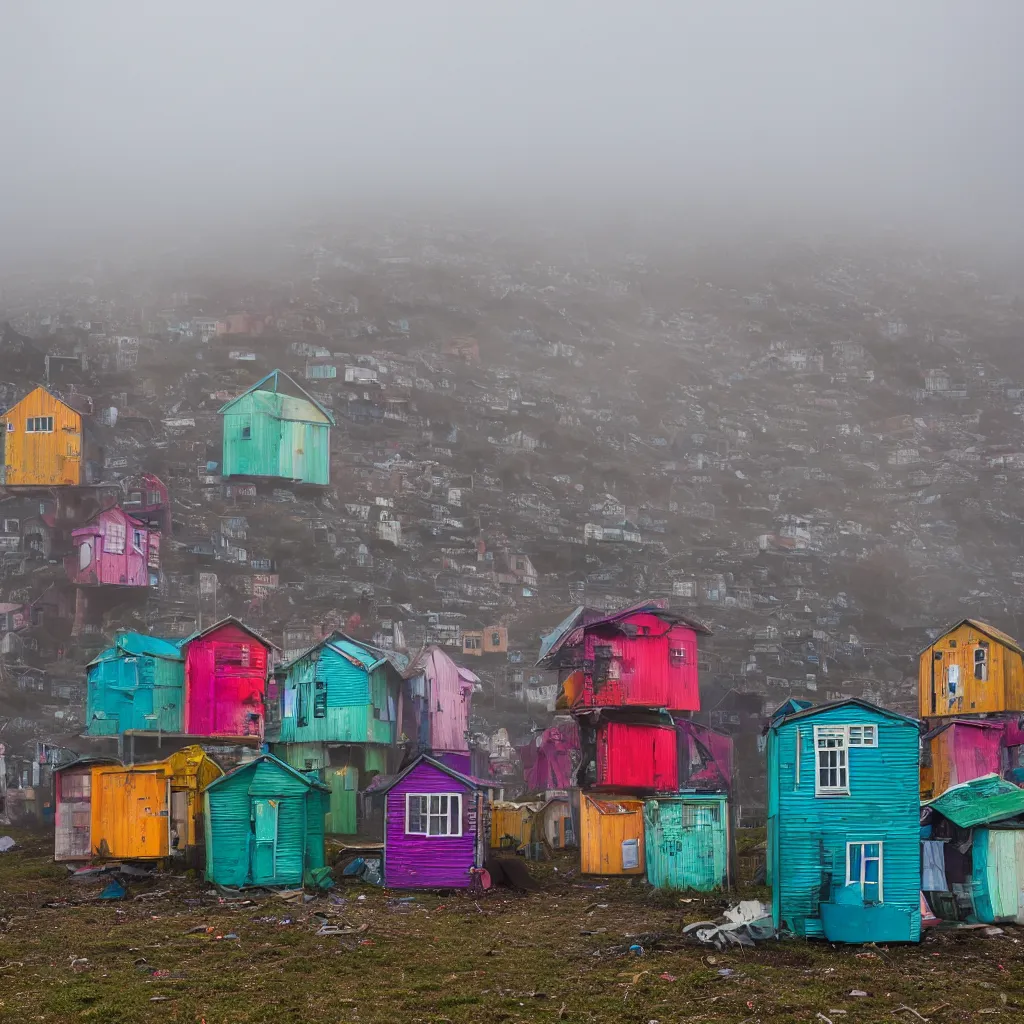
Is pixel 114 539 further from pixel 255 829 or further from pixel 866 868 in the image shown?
pixel 866 868

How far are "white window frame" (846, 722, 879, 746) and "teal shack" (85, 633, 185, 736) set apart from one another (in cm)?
2726

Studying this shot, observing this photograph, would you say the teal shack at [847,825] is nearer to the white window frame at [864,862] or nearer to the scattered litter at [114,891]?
the white window frame at [864,862]

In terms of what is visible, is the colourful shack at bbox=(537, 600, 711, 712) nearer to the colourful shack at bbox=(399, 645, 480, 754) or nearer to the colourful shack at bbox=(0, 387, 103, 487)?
the colourful shack at bbox=(399, 645, 480, 754)

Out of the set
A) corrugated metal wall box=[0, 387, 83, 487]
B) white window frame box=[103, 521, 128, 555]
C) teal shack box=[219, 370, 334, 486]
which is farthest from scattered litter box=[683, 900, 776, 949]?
corrugated metal wall box=[0, 387, 83, 487]

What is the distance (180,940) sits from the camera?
23.9m

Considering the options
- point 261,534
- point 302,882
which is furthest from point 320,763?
point 261,534

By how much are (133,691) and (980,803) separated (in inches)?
1126

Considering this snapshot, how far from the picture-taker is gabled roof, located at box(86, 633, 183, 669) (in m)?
44.3

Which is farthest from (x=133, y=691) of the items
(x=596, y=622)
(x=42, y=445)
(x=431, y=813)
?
(x=42, y=445)

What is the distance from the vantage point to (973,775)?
132 feet

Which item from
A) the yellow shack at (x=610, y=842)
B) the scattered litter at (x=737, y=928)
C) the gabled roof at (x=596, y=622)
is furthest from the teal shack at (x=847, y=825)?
the gabled roof at (x=596, y=622)

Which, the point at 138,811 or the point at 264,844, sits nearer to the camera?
the point at 264,844

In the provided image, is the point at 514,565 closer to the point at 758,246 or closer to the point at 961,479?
the point at 961,479

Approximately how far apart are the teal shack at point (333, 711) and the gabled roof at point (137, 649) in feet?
13.0
